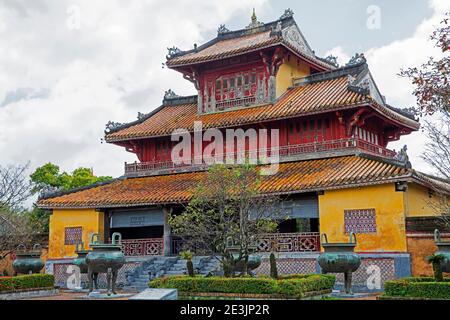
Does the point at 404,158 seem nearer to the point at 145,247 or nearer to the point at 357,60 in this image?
the point at 357,60

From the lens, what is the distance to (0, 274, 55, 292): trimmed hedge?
18.2m

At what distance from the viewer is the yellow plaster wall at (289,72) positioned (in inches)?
974

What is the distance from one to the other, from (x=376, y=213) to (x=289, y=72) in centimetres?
971

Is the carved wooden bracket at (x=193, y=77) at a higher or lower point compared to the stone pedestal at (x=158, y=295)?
higher

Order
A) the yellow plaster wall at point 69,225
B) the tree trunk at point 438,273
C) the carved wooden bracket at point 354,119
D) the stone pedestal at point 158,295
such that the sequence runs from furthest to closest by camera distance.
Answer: the yellow plaster wall at point 69,225, the carved wooden bracket at point 354,119, the tree trunk at point 438,273, the stone pedestal at point 158,295

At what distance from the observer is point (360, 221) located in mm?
18594

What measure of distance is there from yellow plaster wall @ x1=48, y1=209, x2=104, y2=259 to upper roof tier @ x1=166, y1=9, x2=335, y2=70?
26.2 feet

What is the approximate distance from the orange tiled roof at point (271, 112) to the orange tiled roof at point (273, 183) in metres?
2.06

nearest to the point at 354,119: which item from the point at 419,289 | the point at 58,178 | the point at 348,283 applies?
the point at 348,283

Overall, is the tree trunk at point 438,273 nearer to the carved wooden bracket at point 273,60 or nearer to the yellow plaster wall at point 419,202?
the yellow plaster wall at point 419,202

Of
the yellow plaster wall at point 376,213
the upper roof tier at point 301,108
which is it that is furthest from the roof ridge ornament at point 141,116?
the yellow plaster wall at point 376,213

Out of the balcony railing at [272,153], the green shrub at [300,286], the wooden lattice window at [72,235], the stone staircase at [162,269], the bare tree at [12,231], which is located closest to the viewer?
the green shrub at [300,286]

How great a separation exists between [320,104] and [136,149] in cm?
987
